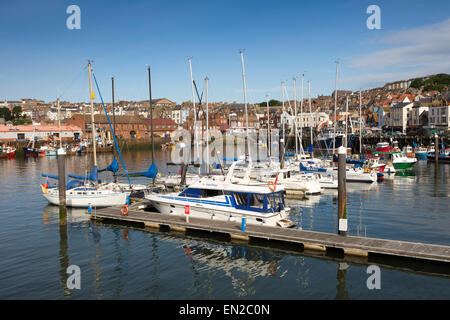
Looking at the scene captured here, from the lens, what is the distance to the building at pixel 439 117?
93.6 m

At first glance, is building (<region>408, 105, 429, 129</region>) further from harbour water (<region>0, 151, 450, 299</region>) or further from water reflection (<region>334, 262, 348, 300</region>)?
water reflection (<region>334, 262, 348, 300</region>)

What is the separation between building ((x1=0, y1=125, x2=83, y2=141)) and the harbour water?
95.0 metres

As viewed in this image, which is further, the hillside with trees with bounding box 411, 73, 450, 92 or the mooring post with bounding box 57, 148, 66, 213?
the hillside with trees with bounding box 411, 73, 450, 92

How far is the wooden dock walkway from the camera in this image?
1641 centimetres

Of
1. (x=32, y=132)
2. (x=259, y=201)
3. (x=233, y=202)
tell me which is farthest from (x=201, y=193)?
(x=32, y=132)

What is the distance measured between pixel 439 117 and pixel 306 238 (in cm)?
9511

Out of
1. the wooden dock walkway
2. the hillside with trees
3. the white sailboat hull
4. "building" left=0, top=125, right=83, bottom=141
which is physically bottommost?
the wooden dock walkway

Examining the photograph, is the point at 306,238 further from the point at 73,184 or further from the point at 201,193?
the point at 73,184

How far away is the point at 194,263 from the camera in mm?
17609

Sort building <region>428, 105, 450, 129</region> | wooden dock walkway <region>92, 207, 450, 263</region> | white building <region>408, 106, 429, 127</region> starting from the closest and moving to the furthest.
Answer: wooden dock walkway <region>92, 207, 450, 263</region> < building <region>428, 105, 450, 129</region> < white building <region>408, 106, 429, 127</region>

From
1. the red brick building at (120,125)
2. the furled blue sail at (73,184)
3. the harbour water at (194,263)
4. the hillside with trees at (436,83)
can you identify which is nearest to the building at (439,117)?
the hillside with trees at (436,83)

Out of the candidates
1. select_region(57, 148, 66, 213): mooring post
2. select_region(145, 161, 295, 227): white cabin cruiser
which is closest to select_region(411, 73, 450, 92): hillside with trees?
select_region(145, 161, 295, 227): white cabin cruiser
